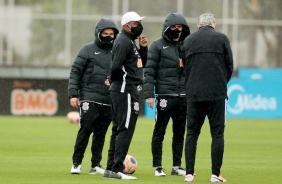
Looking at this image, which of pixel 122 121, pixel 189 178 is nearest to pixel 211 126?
pixel 189 178

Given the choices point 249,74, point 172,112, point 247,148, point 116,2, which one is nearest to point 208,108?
point 172,112

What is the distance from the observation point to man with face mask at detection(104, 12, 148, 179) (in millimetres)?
13797

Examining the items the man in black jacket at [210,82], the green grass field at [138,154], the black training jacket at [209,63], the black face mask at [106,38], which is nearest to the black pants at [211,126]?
the man in black jacket at [210,82]

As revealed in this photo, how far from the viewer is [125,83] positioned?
13.9 metres

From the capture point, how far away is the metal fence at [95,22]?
41.3m

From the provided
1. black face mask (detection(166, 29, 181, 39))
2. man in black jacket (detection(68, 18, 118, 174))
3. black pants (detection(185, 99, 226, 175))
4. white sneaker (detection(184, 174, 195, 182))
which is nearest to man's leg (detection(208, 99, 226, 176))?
black pants (detection(185, 99, 226, 175))

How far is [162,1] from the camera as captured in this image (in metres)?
42.2

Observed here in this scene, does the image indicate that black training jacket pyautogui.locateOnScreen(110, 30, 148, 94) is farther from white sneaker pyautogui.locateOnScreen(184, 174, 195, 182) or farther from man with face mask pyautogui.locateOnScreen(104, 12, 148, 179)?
white sneaker pyautogui.locateOnScreen(184, 174, 195, 182)

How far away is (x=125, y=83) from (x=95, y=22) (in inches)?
1107

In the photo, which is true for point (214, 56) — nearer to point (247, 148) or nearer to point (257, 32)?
point (247, 148)

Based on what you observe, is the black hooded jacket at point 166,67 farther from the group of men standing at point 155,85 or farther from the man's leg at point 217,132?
the man's leg at point 217,132

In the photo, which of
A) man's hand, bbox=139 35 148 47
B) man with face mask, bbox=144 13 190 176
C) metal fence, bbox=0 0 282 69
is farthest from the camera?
metal fence, bbox=0 0 282 69

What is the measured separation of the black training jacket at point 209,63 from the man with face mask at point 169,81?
1.62 m

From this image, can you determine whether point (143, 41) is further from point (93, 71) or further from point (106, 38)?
point (93, 71)
